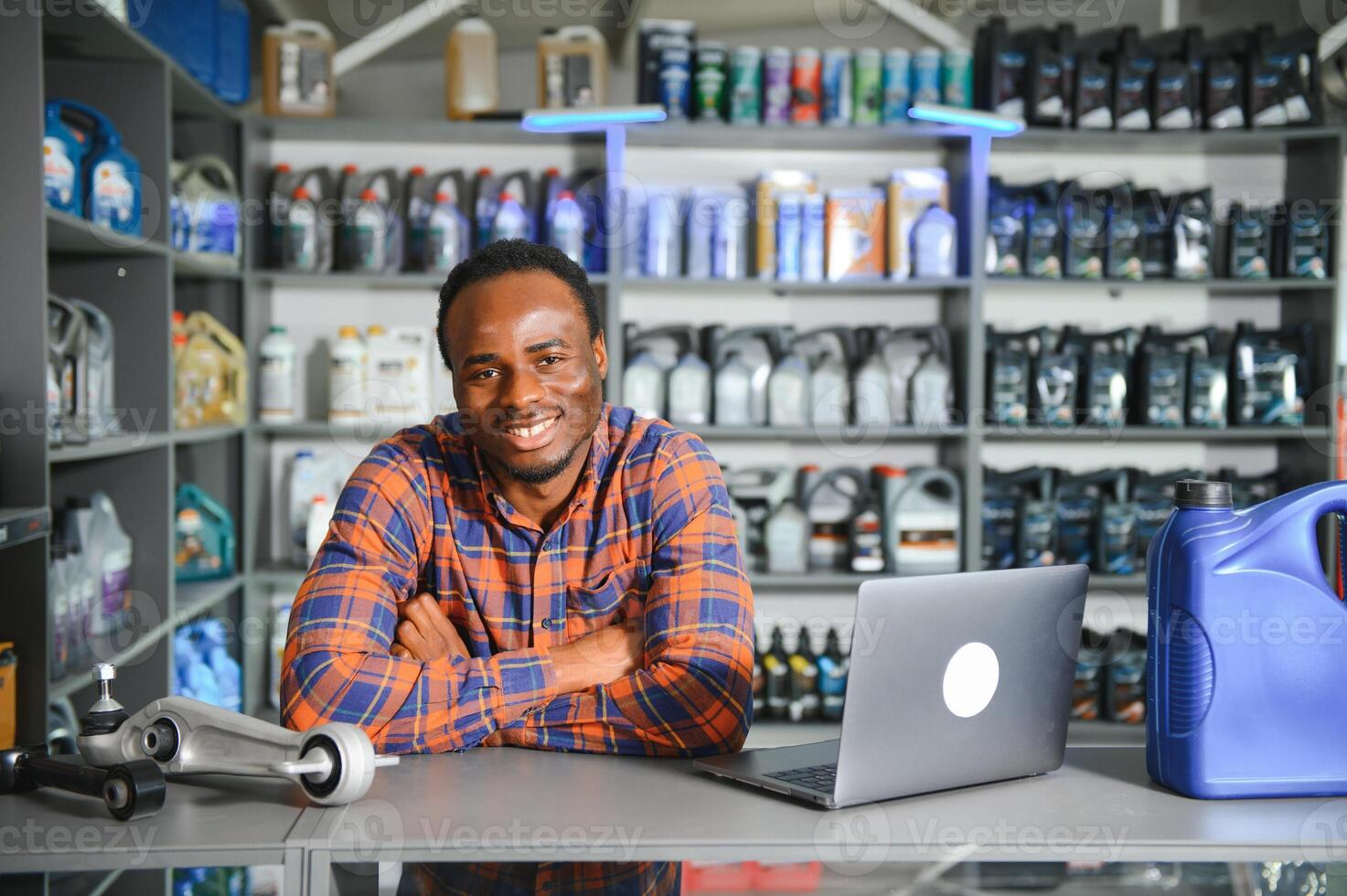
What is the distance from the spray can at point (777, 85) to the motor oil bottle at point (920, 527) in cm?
121

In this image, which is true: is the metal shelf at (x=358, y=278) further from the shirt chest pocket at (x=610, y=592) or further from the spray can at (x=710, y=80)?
the shirt chest pocket at (x=610, y=592)

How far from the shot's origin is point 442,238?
150 inches

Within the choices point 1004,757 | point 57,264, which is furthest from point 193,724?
point 57,264

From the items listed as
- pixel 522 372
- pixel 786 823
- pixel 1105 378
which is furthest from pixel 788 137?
pixel 786 823

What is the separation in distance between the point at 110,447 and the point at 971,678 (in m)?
2.14

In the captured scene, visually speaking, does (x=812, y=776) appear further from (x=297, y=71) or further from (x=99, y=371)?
(x=297, y=71)

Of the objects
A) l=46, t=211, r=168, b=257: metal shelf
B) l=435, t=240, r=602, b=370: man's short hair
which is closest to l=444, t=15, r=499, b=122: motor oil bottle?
l=46, t=211, r=168, b=257: metal shelf

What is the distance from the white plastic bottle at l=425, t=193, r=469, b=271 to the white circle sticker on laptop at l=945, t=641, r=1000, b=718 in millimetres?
2854

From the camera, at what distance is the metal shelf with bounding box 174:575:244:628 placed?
10.6 feet

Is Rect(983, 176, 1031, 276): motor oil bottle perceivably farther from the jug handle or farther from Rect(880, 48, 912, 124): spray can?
the jug handle

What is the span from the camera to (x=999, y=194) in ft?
12.8

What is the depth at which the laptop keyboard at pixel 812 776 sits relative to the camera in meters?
1.23

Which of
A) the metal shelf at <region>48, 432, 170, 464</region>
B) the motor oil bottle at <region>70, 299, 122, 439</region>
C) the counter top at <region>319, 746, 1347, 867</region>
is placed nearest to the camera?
the counter top at <region>319, 746, 1347, 867</region>

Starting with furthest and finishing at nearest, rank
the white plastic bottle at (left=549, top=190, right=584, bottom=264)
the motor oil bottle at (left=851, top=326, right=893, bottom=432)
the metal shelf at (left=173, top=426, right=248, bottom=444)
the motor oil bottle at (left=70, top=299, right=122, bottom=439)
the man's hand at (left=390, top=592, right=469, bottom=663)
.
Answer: the motor oil bottle at (left=851, top=326, right=893, bottom=432), the white plastic bottle at (left=549, top=190, right=584, bottom=264), the metal shelf at (left=173, top=426, right=248, bottom=444), the motor oil bottle at (left=70, top=299, right=122, bottom=439), the man's hand at (left=390, top=592, right=469, bottom=663)
